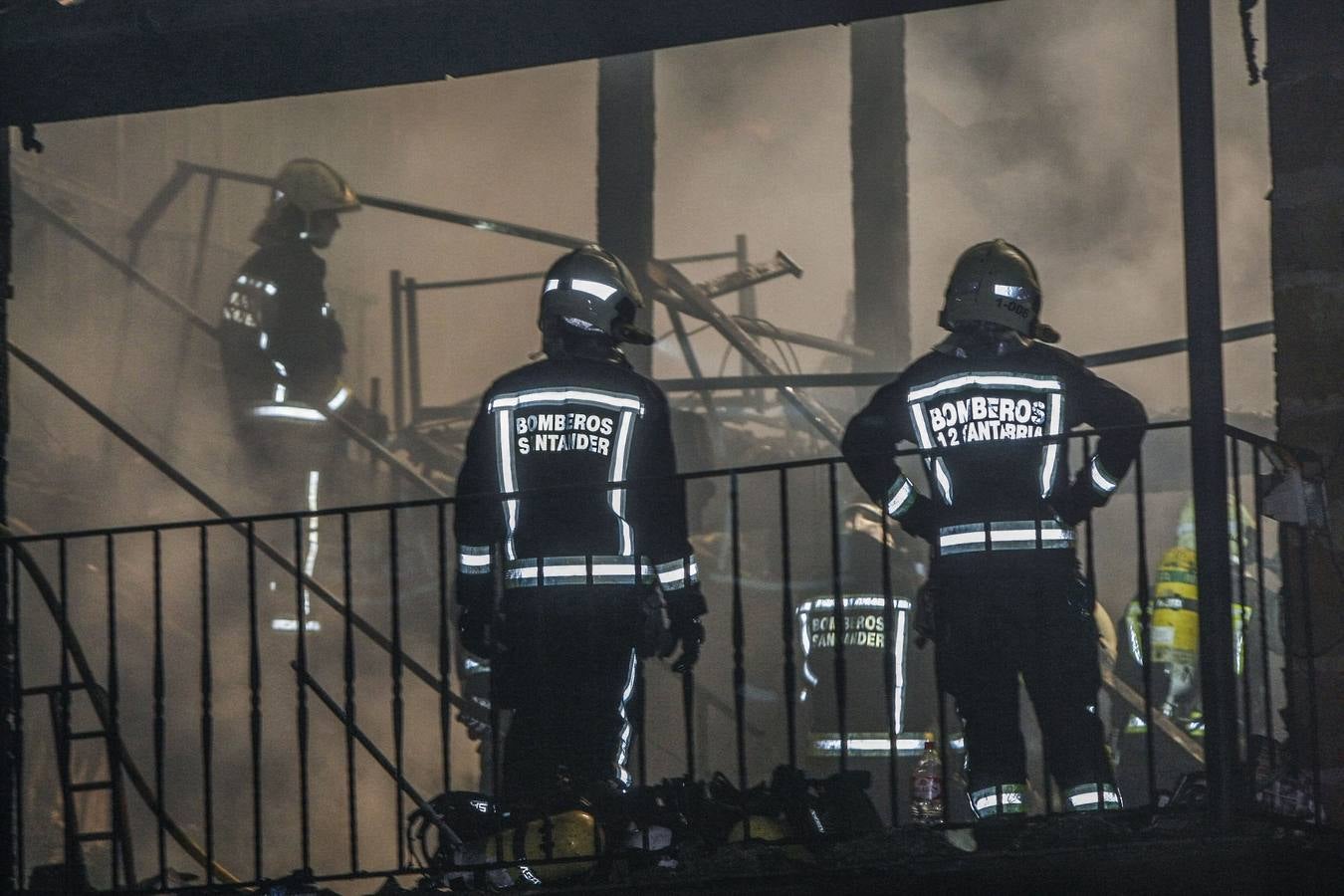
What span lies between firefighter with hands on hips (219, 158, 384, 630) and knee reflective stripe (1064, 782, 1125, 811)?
7.80 m

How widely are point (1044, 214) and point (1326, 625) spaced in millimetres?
12265

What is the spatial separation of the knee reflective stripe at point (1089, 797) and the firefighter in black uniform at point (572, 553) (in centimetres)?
132

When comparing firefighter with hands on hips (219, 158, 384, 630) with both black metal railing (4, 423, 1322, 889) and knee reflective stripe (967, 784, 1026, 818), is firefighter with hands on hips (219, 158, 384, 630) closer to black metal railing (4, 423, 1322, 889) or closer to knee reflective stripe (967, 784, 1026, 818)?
black metal railing (4, 423, 1322, 889)

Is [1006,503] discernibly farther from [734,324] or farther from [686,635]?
[734,324]

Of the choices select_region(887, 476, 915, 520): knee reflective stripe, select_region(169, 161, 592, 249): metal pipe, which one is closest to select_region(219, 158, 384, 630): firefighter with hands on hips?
select_region(169, 161, 592, 249): metal pipe

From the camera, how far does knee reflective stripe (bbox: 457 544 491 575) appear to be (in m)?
6.57

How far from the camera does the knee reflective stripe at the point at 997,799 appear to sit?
5.93 meters

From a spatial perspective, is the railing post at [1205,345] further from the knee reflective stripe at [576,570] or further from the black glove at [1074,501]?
the knee reflective stripe at [576,570]

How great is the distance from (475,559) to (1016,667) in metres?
1.92

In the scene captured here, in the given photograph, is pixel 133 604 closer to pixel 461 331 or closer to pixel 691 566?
pixel 461 331

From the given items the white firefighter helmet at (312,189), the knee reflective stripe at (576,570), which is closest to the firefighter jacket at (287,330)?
the white firefighter helmet at (312,189)

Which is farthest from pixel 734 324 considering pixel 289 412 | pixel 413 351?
pixel 289 412

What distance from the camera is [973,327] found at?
634cm

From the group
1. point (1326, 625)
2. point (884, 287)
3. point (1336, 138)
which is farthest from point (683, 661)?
point (884, 287)
